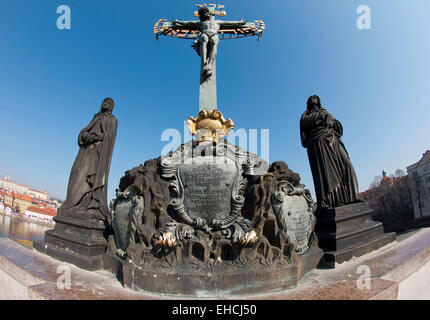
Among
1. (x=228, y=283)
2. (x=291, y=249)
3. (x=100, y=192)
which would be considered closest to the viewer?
(x=228, y=283)

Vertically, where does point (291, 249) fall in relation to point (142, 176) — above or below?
below

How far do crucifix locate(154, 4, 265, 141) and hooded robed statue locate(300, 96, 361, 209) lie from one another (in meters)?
2.17

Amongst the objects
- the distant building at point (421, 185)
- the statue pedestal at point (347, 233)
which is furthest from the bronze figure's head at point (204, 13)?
the distant building at point (421, 185)

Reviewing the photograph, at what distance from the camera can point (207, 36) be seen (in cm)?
637

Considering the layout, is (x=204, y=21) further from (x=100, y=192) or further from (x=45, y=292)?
(x=45, y=292)

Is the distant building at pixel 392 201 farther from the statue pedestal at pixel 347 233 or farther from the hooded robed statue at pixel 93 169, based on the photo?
the hooded robed statue at pixel 93 169

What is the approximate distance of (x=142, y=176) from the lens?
13.2ft

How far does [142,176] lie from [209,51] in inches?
162

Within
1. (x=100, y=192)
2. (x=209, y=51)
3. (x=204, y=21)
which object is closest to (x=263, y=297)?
(x=100, y=192)

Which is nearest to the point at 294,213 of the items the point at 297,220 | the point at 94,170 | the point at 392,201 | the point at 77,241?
the point at 297,220

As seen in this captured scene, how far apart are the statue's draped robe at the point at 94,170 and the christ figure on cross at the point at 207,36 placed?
2800 mm

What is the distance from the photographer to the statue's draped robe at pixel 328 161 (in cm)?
562

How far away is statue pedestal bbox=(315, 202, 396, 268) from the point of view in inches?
182
